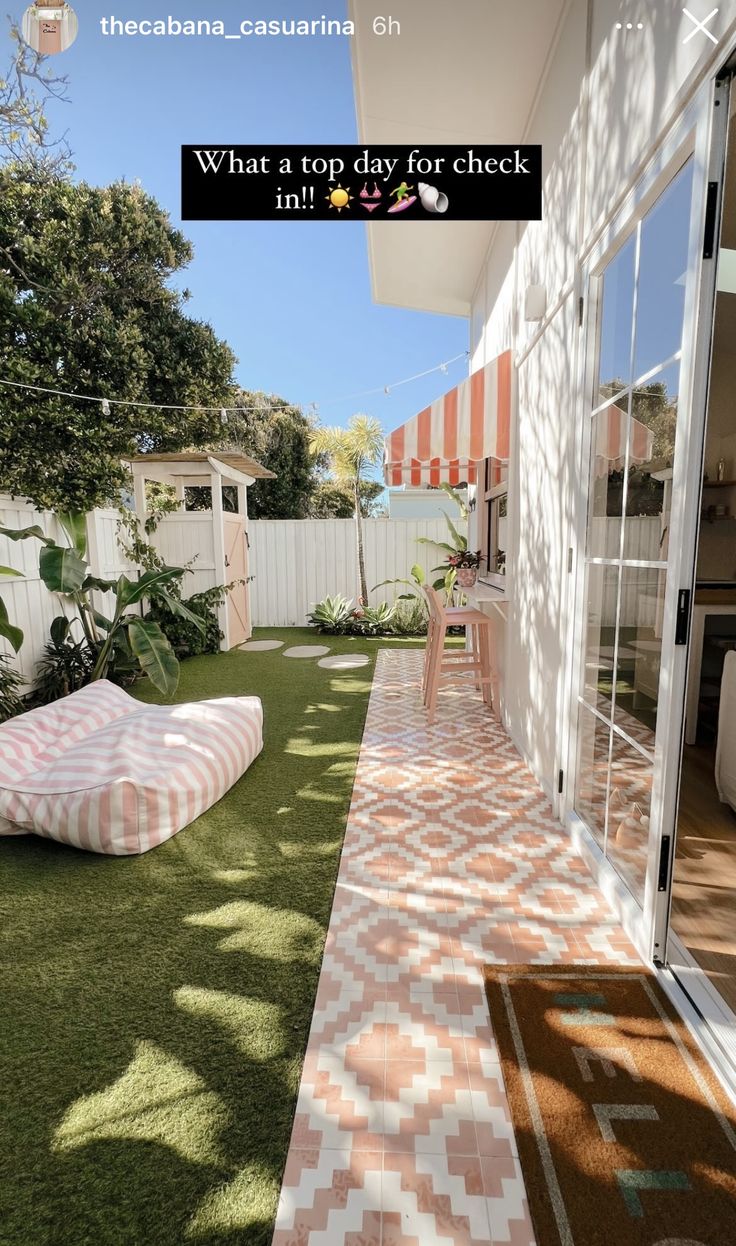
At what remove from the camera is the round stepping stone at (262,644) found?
9.46m

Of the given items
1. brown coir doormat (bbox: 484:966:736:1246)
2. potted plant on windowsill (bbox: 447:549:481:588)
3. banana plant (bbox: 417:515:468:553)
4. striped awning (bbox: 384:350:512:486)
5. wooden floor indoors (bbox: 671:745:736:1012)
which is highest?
striped awning (bbox: 384:350:512:486)

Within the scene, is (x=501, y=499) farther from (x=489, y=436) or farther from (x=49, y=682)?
(x=49, y=682)

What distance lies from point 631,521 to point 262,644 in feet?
25.7

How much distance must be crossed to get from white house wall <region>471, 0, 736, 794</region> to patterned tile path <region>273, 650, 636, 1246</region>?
2.37 feet

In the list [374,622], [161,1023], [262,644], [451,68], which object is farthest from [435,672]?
[374,622]

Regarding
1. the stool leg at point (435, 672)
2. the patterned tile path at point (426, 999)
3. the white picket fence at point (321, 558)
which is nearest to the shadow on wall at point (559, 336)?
the stool leg at point (435, 672)

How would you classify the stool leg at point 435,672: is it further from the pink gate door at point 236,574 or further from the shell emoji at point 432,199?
the pink gate door at point 236,574

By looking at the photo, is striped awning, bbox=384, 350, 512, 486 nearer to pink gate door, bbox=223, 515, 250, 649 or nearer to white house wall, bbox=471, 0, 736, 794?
white house wall, bbox=471, 0, 736, 794

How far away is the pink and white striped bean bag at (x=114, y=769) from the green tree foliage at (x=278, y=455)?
1608cm

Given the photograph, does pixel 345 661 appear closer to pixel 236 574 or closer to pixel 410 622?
pixel 410 622

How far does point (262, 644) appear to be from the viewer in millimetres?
9727

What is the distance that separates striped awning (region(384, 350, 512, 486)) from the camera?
4.95m

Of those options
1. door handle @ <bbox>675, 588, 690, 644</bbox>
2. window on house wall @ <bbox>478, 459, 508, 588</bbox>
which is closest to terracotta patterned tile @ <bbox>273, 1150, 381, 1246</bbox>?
door handle @ <bbox>675, 588, 690, 644</bbox>

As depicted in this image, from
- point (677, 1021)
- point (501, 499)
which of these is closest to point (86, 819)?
point (677, 1021)
